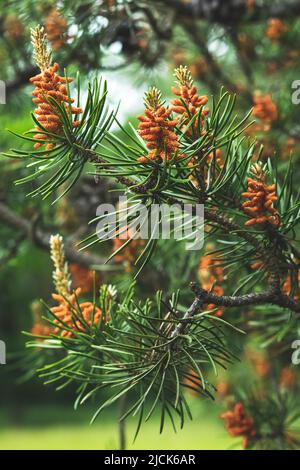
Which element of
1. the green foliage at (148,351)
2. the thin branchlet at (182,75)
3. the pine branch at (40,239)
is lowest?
the green foliage at (148,351)

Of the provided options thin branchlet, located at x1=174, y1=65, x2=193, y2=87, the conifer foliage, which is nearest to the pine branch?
the conifer foliage

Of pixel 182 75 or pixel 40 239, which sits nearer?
pixel 182 75

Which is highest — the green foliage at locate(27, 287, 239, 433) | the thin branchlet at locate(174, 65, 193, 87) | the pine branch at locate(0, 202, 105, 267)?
the thin branchlet at locate(174, 65, 193, 87)

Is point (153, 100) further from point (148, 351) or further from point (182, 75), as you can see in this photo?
point (148, 351)

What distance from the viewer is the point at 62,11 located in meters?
0.60

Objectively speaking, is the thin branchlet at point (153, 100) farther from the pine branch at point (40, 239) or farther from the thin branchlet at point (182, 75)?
the pine branch at point (40, 239)

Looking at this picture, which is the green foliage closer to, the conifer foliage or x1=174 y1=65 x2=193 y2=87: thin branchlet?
the conifer foliage

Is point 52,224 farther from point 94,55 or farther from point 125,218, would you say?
point 125,218

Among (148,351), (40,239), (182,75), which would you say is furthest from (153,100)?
(40,239)

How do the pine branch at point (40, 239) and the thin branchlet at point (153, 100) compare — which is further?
the pine branch at point (40, 239)

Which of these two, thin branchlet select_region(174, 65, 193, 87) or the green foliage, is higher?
thin branchlet select_region(174, 65, 193, 87)

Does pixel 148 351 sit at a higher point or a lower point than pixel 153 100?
lower

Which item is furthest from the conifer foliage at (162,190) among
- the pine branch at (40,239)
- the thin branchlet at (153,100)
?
the pine branch at (40,239)

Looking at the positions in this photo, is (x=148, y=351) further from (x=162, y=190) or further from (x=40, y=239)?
(x=40, y=239)
